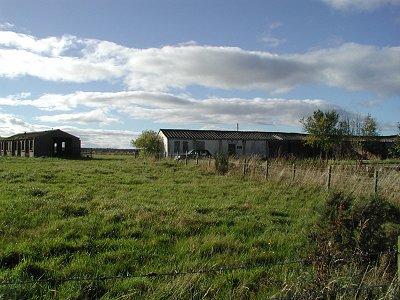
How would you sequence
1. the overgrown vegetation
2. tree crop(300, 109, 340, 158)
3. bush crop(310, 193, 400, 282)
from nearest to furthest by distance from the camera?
the overgrown vegetation, bush crop(310, 193, 400, 282), tree crop(300, 109, 340, 158)

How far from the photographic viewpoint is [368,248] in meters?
6.16

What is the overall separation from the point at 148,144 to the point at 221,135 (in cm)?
968

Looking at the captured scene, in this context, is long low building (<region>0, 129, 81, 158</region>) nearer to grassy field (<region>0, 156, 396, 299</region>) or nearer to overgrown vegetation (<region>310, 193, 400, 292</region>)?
grassy field (<region>0, 156, 396, 299</region>)

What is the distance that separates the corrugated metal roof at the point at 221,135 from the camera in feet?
169

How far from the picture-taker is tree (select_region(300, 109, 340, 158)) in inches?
1901

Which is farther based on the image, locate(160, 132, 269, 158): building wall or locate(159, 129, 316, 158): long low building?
locate(159, 129, 316, 158): long low building

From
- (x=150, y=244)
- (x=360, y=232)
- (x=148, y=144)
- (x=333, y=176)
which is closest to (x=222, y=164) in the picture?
(x=333, y=176)

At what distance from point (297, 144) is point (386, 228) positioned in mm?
49752

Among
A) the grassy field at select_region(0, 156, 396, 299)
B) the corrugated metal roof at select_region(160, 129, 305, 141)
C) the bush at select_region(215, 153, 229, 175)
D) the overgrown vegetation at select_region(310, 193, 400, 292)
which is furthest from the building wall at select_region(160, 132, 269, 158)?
the overgrown vegetation at select_region(310, 193, 400, 292)

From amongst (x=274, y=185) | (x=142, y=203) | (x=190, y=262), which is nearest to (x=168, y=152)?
(x=274, y=185)

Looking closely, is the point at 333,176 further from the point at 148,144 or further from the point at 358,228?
the point at 148,144

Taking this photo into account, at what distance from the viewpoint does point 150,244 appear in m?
7.46

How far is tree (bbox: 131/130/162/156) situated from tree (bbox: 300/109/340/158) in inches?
714

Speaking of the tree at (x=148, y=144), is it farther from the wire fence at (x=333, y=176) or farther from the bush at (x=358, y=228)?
the bush at (x=358, y=228)
